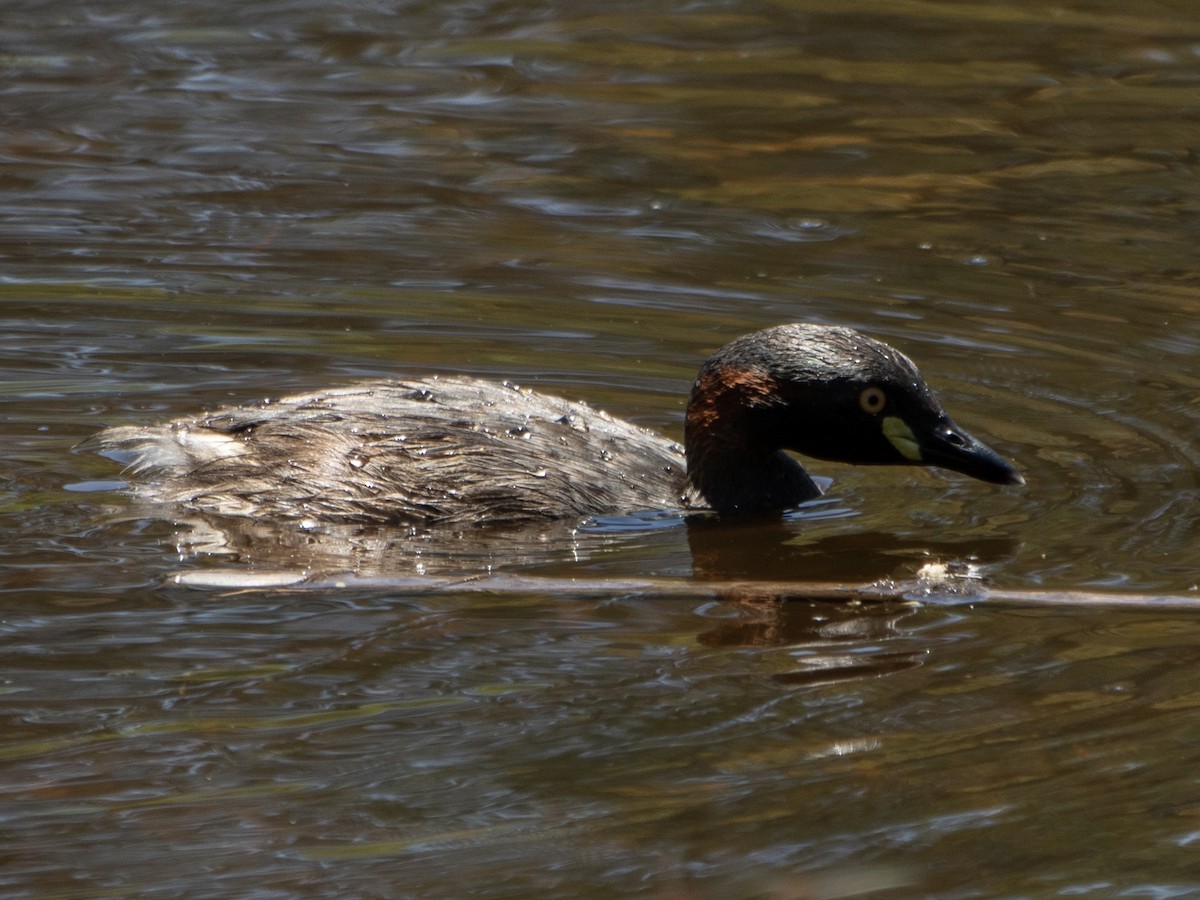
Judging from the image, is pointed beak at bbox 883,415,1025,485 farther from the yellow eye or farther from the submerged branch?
the submerged branch

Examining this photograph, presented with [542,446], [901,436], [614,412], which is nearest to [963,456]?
[901,436]

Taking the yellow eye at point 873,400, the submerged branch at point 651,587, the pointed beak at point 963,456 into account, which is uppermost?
the yellow eye at point 873,400

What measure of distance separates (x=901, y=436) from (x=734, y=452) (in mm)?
597

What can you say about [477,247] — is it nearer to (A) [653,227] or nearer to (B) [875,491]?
(A) [653,227]

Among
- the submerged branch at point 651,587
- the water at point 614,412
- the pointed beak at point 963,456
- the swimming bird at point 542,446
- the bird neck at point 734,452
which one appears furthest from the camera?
the bird neck at point 734,452

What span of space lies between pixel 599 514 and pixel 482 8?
26.3ft

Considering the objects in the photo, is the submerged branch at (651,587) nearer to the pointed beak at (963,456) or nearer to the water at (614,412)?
the water at (614,412)

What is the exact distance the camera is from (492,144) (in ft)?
39.3

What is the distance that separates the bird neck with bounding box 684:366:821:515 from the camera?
23.7 feet

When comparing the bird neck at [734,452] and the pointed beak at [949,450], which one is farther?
the bird neck at [734,452]

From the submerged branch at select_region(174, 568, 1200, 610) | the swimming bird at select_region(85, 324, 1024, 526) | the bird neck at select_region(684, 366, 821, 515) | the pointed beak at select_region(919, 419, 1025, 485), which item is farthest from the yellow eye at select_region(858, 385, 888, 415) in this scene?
the submerged branch at select_region(174, 568, 1200, 610)

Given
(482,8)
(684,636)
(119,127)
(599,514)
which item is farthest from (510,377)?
(482,8)

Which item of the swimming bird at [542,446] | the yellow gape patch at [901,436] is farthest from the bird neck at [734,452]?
the yellow gape patch at [901,436]

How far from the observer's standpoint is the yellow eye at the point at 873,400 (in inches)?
278
